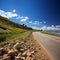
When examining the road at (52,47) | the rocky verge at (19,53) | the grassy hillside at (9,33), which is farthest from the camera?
the grassy hillside at (9,33)

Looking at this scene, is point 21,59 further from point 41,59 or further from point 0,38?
point 0,38

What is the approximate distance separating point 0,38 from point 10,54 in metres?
9.57

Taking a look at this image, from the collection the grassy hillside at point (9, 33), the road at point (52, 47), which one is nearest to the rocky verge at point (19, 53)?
the road at point (52, 47)

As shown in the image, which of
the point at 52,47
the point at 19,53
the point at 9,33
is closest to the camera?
the point at 19,53

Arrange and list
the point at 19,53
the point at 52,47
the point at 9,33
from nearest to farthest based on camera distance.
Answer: the point at 19,53, the point at 52,47, the point at 9,33

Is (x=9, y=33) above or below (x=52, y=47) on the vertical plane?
above

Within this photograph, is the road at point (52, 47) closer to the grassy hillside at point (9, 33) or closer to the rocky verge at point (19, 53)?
the rocky verge at point (19, 53)

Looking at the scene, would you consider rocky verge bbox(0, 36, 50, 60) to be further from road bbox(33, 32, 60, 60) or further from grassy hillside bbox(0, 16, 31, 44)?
grassy hillside bbox(0, 16, 31, 44)

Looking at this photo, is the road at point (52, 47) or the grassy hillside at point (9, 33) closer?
the road at point (52, 47)

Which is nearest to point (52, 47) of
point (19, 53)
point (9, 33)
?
point (19, 53)

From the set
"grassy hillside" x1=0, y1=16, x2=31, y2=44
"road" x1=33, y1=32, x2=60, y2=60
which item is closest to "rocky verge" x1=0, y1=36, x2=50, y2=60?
"road" x1=33, y1=32, x2=60, y2=60

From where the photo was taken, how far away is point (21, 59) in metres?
7.60

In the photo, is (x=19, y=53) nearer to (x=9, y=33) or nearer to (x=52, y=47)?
(x=52, y=47)

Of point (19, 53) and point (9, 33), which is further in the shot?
point (9, 33)
